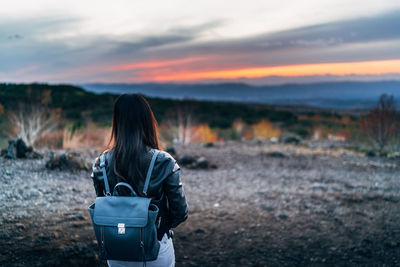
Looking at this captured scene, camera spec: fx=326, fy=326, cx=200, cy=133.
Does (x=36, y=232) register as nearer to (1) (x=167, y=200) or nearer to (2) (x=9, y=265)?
(2) (x=9, y=265)

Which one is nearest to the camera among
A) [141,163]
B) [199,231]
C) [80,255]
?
[141,163]

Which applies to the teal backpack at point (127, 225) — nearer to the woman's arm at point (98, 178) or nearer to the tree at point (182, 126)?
the woman's arm at point (98, 178)

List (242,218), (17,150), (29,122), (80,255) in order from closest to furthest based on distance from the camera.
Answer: (80,255) → (242,218) → (17,150) → (29,122)

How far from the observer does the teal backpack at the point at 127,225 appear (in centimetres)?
175

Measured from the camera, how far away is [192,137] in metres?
13.8

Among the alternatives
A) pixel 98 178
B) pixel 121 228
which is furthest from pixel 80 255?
pixel 121 228

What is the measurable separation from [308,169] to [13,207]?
6.49 meters

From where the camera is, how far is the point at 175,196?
6.37 ft

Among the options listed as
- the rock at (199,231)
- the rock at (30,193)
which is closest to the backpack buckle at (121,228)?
the rock at (199,231)

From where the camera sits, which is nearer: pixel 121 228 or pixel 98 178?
pixel 121 228

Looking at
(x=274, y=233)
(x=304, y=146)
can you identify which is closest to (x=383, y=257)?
(x=274, y=233)

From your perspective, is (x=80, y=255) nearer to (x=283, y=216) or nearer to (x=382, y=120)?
(x=283, y=216)

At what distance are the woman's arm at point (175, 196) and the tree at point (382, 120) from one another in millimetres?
11294

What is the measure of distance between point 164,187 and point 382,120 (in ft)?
37.8
